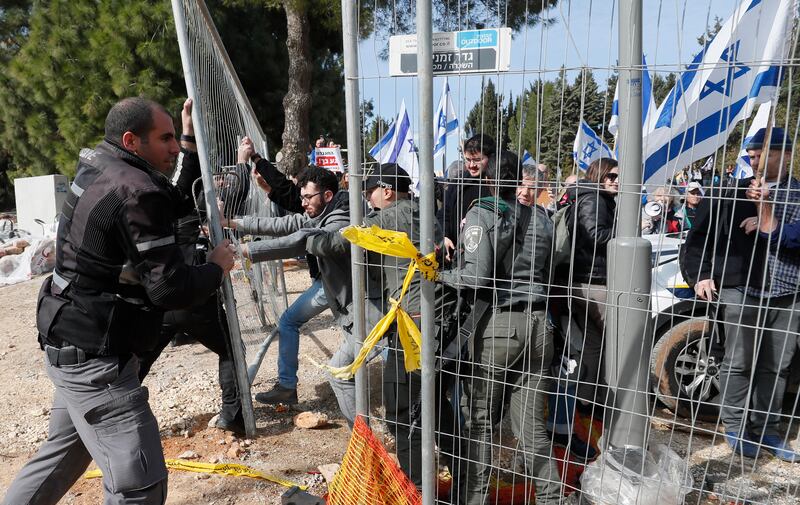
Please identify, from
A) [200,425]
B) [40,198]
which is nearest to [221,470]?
[200,425]

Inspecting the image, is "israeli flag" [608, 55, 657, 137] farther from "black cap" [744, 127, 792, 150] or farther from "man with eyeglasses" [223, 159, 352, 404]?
"man with eyeglasses" [223, 159, 352, 404]

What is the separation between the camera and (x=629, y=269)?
2342 millimetres

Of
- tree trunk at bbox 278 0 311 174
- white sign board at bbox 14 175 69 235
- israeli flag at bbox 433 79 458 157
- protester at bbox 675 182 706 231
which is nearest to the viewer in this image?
protester at bbox 675 182 706 231

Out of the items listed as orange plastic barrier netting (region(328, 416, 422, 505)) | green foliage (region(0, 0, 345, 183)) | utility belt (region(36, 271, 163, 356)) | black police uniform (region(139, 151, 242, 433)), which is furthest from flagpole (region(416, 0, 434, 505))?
green foliage (region(0, 0, 345, 183))

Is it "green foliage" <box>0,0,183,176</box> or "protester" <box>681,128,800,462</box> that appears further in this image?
"green foliage" <box>0,0,183,176</box>

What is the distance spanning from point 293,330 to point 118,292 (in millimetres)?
2168

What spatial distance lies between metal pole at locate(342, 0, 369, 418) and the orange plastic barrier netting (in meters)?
0.28

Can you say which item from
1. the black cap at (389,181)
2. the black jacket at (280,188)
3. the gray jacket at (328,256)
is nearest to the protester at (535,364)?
the black cap at (389,181)

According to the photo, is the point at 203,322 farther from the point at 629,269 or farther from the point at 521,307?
the point at 629,269

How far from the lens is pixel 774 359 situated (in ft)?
11.3

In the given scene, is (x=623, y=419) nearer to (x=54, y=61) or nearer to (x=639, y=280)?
(x=639, y=280)

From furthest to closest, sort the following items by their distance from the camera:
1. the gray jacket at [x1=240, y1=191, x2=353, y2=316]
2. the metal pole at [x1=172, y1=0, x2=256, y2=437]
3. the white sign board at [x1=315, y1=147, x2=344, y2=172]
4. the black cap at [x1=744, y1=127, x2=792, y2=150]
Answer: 1. the white sign board at [x1=315, y1=147, x2=344, y2=172]
2. the gray jacket at [x1=240, y1=191, x2=353, y2=316]
3. the metal pole at [x1=172, y1=0, x2=256, y2=437]
4. the black cap at [x1=744, y1=127, x2=792, y2=150]

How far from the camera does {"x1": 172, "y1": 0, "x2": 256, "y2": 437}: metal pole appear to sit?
10.7ft

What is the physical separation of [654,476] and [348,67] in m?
2.08
